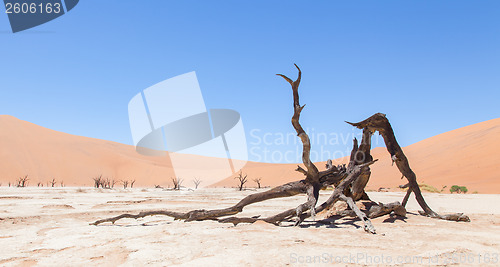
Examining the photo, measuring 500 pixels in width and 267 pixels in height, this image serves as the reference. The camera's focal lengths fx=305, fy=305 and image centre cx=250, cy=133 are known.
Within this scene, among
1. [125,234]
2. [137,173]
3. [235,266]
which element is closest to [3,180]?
[137,173]

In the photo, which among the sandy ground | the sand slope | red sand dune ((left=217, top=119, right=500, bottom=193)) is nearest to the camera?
the sandy ground

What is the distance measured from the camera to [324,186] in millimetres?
6645

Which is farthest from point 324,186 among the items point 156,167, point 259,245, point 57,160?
point 156,167

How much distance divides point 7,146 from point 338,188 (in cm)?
6889

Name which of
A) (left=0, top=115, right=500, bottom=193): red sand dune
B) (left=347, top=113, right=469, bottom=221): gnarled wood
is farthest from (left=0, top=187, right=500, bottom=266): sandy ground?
(left=0, top=115, right=500, bottom=193): red sand dune

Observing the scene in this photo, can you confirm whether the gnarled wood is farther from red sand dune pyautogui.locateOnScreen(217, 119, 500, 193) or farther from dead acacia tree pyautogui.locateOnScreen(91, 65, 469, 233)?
red sand dune pyautogui.locateOnScreen(217, 119, 500, 193)

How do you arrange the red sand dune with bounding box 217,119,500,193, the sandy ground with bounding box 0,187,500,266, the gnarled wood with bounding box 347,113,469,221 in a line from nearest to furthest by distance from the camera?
1. the sandy ground with bounding box 0,187,500,266
2. the gnarled wood with bounding box 347,113,469,221
3. the red sand dune with bounding box 217,119,500,193

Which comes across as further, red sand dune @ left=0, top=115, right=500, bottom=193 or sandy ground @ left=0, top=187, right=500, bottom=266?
red sand dune @ left=0, top=115, right=500, bottom=193

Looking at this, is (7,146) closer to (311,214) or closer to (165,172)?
(165,172)

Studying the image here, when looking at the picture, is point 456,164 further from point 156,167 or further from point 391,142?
point 156,167

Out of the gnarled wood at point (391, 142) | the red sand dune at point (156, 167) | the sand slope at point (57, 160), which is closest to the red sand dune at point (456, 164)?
the red sand dune at point (156, 167)

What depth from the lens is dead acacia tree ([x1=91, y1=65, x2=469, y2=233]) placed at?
233 inches

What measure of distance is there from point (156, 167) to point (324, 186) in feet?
236

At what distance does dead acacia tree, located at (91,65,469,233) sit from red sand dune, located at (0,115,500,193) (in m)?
22.1
